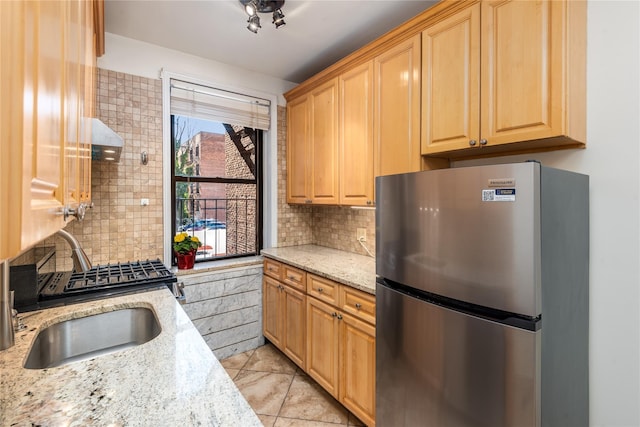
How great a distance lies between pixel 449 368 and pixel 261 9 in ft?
7.11

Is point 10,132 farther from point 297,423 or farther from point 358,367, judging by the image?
point 297,423

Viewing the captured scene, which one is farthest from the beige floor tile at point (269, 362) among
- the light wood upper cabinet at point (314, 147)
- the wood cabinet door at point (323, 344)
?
the light wood upper cabinet at point (314, 147)

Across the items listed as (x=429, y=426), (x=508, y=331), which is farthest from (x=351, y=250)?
(x=508, y=331)

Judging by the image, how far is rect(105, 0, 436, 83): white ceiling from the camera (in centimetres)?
191

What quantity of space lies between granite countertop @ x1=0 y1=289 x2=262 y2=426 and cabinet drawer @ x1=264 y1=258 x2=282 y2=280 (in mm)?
1497

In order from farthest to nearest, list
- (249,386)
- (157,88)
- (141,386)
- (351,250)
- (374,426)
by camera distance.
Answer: (351,250), (157,88), (249,386), (374,426), (141,386)

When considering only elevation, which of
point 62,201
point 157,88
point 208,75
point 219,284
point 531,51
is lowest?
point 219,284

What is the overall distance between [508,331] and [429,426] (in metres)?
0.61

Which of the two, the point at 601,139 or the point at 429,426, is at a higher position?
the point at 601,139

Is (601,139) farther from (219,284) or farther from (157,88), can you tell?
(157,88)

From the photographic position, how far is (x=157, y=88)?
243cm

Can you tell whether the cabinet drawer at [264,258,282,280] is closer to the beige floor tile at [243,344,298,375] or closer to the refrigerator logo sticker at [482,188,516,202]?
the beige floor tile at [243,344,298,375]

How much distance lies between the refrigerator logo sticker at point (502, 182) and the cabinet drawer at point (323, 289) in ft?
3.86

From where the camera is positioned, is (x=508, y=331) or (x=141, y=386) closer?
(x=141, y=386)
